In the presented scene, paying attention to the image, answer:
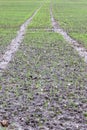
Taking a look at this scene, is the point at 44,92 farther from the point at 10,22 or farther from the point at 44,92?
the point at 10,22

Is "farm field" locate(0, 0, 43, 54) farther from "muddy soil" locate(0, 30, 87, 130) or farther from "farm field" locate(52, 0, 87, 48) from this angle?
"muddy soil" locate(0, 30, 87, 130)

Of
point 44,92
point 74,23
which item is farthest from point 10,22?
point 44,92

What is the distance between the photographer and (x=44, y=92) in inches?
444

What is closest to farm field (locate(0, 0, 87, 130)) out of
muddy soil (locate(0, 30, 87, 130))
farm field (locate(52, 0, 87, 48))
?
muddy soil (locate(0, 30, 87, 130))

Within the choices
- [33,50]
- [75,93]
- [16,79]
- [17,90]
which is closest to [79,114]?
[75,93]

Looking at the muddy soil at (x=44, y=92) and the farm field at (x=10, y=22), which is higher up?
the muddy soil at (x=44, y=92)

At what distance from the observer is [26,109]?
31.2ft

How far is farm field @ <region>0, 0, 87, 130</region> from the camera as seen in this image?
8695mm

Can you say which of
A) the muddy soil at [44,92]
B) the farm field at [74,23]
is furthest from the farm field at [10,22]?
the muddy soil at [44,92]

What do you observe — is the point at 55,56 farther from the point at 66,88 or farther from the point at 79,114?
the point at 79,114

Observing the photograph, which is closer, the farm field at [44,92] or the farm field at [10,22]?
the farm field at [44,92]

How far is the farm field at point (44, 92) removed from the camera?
8.70m

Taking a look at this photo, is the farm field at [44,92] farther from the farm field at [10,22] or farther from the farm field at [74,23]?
the farm field at [74,23]

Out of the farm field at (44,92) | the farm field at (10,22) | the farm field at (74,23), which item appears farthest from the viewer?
the farm field at (74,23)
